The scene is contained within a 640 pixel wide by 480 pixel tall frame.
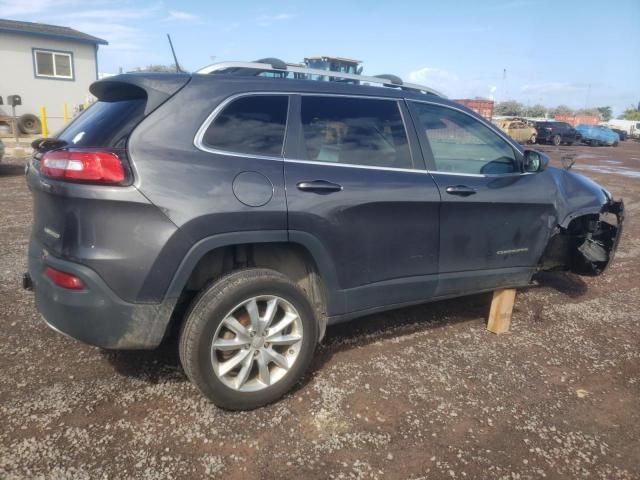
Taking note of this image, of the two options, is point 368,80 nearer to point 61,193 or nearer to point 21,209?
point 61,193

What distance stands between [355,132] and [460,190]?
33.1 inches

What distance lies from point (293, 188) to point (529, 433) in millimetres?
1846

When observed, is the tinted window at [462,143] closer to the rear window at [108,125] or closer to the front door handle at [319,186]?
the front door handle at [319,186]

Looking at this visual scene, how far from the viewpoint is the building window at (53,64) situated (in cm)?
1936

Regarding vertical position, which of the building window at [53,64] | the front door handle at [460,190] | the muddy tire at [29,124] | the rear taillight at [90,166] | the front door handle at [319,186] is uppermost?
the building window at [53,64]

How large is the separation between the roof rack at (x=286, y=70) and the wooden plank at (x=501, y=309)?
1599 millimetres

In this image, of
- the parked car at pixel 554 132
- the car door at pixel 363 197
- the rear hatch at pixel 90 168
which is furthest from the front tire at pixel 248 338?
the parked car at pixel 554 132

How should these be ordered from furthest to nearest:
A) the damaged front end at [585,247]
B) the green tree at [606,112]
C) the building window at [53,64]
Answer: the green tree at [606,112]
the building window at [53,64]
the damaged front end at [585,247]

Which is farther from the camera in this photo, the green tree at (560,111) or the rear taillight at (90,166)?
the green tree at (560,111)

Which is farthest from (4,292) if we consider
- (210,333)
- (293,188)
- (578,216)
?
(578,216)

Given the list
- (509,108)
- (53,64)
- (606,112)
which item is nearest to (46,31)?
(53,64)

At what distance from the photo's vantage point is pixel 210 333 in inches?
99.4

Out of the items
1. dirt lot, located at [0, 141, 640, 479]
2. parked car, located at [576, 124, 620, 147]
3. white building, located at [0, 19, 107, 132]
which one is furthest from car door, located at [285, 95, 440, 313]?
parked car, located at [576, 124, 620, 147]

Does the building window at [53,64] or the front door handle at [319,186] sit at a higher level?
the building window at [53,64]
